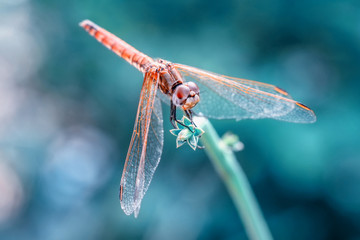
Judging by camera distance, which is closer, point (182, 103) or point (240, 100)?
point (182, 103)

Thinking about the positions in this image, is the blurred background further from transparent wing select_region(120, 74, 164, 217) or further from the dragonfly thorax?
transparent wing select_region(120, 74, 164, 217)

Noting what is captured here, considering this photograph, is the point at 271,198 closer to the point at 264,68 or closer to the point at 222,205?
the point at 222,205

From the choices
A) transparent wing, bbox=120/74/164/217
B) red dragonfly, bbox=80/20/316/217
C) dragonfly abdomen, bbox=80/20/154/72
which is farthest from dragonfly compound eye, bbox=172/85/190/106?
dragonfly abdomen, bbox=80/20/154/72

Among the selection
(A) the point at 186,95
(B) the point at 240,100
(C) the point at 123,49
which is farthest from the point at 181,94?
(C) the point at 123,49

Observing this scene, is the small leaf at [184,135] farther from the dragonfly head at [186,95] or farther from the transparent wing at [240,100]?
the transparent wing at [240,100]

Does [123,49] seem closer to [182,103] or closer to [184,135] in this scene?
[182,103]

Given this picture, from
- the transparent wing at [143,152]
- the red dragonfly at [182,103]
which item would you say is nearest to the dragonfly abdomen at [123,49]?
the red dragonfly at [182,103]
